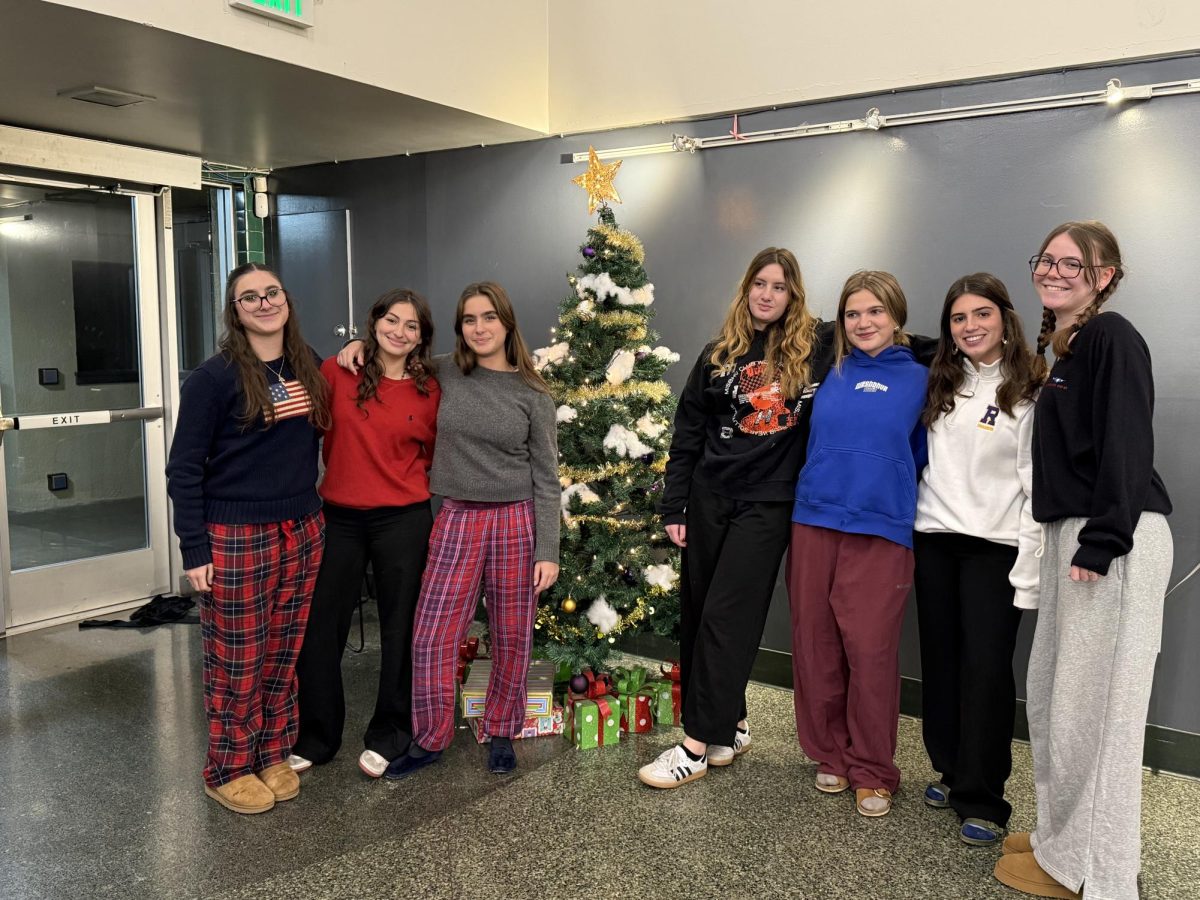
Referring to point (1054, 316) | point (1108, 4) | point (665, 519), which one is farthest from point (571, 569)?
point (1108, 4)

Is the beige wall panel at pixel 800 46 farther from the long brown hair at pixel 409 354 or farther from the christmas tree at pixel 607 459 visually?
the long brown hair at pixel 409 354

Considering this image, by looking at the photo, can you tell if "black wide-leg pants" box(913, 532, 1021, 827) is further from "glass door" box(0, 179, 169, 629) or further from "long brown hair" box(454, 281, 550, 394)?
"glass door" box(0, 179, 169, 629)

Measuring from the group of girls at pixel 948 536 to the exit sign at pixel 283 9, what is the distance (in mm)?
1763

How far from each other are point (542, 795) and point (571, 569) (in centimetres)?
84

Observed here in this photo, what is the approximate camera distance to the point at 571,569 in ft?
11.8

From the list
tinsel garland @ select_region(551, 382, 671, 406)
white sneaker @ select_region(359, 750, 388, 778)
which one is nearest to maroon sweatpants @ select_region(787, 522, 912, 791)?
tinsel garland @ select_region(551, 382, 671, 406)

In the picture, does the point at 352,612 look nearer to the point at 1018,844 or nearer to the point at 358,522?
the point at 358,522

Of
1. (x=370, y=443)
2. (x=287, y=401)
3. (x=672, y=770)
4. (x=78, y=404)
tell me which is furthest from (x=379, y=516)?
(x=78, y=404)

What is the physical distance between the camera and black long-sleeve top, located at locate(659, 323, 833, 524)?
9.82 feet

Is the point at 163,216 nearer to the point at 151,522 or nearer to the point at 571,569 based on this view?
the point at 151,522

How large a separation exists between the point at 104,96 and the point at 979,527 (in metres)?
3.59

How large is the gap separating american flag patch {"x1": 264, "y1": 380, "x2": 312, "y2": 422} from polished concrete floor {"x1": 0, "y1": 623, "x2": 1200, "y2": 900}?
1181mm

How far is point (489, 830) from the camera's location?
2.82m

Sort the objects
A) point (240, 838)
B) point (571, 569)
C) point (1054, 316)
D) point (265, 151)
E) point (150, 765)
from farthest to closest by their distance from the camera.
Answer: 1. point (265, 151)
2. point (571, 569)
3. point (150, 765)
4. point (240, 838)
5. point (1054, 316)
